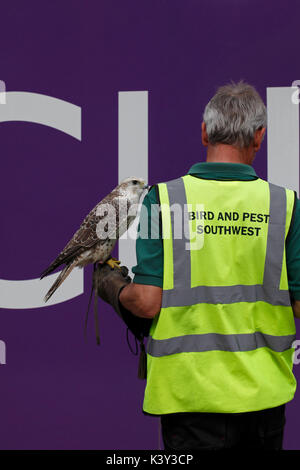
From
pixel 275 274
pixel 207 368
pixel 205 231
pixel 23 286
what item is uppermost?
pixel 205 231

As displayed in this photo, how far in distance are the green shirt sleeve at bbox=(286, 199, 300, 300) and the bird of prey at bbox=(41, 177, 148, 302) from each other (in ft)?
2.46

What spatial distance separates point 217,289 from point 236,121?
49 centimetres

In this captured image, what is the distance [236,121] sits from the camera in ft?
4.12

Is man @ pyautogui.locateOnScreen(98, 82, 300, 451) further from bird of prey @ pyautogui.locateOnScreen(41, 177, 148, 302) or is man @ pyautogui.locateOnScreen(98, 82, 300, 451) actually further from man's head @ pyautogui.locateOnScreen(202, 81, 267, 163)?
bird of prey @ pyautogui.locateOnScreen(41, 177, 148, 302)

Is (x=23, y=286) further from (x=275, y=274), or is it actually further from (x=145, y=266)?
(x=275, y=274)

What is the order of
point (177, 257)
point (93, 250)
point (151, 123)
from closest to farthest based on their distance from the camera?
point (177, 257) < point (93, 250) < point (151, 123)

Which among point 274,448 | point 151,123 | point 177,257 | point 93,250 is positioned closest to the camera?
point 177,257

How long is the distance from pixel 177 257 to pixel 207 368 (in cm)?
34

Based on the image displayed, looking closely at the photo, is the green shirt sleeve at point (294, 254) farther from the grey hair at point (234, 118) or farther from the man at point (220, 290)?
the grey hair at point (234, 118)

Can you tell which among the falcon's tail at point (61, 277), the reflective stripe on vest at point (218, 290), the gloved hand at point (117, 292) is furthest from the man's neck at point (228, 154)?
the falcon's tail at point (61, 277)

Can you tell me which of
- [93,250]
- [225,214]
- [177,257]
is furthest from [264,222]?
[93,250]

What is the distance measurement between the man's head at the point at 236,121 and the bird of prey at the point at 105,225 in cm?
58

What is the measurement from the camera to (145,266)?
1.23m

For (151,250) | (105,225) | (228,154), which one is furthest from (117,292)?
(228,154)
